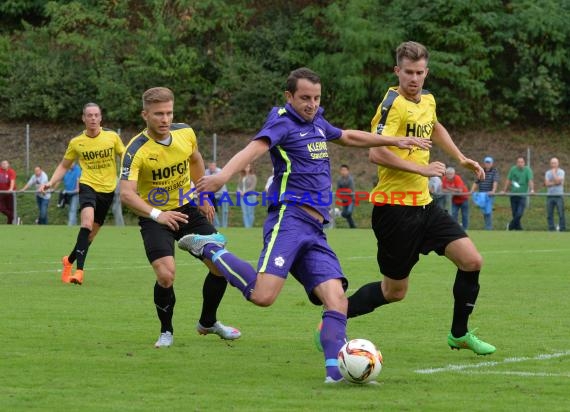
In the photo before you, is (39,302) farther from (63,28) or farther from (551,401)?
(63,28)

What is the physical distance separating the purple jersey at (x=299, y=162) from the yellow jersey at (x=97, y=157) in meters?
7.37

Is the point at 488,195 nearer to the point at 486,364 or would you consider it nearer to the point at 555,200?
the point at 555,200

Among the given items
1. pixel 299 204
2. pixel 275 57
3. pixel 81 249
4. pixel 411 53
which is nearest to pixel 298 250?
pixel 299 204

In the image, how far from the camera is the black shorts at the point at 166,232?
9141 mm

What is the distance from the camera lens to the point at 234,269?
26.5 ft

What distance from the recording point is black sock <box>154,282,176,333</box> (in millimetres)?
9094

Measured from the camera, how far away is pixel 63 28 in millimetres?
45094

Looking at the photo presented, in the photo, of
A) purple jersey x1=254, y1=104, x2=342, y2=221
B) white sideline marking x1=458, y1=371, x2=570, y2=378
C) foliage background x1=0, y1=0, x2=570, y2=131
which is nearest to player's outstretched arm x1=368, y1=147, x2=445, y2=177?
purple jersey x1=254, y1=104, x2=342, y2=221

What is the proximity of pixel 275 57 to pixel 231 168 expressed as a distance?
3599 cm

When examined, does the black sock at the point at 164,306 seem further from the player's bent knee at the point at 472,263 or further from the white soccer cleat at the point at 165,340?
the player's bent knee at the point at 472,263

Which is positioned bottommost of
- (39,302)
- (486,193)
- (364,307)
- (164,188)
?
(486,193)

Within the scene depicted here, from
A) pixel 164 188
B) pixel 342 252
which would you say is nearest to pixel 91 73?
pixel 342 252

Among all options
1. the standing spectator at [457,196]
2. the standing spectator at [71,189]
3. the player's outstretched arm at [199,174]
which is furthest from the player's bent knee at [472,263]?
the standing spectator at [71,189]

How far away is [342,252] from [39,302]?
29.8 ft
